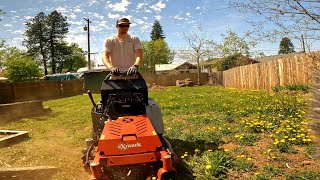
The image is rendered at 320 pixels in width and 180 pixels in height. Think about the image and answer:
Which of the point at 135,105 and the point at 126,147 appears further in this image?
the point at 135,105

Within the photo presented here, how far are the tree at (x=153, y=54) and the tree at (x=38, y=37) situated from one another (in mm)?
23061

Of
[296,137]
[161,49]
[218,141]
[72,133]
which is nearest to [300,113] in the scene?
[296,137]

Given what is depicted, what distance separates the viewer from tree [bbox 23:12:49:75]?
70312mm

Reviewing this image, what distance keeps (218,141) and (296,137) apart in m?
1.34

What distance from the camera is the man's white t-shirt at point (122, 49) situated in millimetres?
5320

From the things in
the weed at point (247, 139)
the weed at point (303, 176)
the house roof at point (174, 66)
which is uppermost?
the house roof at point (174, 66)

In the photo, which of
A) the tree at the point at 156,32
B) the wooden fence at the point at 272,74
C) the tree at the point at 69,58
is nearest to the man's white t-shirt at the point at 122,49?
the wooden fence at the point at 272,74

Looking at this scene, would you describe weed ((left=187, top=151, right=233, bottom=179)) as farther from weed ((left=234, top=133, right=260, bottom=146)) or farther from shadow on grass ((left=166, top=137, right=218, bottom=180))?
weed ((left=234, top=133, right=260, bottom=146))

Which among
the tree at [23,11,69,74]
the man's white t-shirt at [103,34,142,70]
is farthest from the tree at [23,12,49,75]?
the man's white t-shirt at [103,34,142,70]

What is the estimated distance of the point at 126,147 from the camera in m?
3.69

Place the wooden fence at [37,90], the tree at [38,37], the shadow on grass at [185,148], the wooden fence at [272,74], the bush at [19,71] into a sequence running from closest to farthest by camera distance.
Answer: the shadow on grass at [185,148] < the wooden fence at [272,74] < the wooden fence at [37,90] < the bush at [19,71] < the tree at [38,37]

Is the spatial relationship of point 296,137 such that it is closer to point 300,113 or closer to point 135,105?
point 300,113

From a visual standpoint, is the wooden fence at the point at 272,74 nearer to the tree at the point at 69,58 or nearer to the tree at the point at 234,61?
the tree at the point at 234,61

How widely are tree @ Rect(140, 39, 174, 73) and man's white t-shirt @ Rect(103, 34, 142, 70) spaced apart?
65.2 meters
